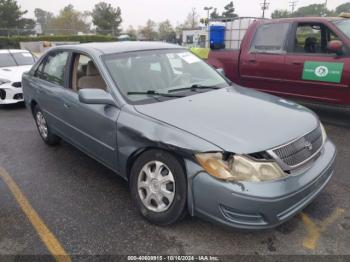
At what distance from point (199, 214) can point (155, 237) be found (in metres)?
0.49

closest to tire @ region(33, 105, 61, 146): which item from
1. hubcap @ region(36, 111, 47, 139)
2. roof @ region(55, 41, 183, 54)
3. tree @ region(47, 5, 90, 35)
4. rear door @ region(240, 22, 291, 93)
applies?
hubcap @ region(36, 111, 47, 139)

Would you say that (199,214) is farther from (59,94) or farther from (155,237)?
(59,94)

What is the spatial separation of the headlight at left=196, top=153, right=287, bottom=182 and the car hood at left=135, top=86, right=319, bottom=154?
8 cm

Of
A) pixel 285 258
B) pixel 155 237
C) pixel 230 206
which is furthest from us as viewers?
pixel 155 237

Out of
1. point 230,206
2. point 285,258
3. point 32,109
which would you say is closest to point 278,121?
point 230,206

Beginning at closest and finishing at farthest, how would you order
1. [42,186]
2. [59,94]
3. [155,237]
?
[155,237] < [42,186] < [59,94]

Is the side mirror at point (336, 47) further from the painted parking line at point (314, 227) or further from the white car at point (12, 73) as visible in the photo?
the white car at point (12, 73)

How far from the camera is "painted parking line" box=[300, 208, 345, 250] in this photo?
2580 mm

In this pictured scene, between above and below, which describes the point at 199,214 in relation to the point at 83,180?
above

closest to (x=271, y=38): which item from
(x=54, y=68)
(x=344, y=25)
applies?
Result: (x=344, y=25)

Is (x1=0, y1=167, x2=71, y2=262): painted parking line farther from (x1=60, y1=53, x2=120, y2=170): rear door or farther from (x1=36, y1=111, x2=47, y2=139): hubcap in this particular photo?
(x1=36, y1=111, x2=47, y2=139): hubcap

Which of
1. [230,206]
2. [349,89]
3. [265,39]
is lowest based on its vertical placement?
A: [230,206]

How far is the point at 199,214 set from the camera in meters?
2.46

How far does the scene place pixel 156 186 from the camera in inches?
107
